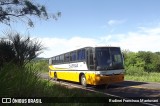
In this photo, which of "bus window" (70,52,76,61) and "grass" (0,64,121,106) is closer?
"grass" (0,64,121,106)

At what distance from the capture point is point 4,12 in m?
15.6

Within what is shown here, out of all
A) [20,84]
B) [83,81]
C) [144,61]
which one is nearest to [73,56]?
[83,81]

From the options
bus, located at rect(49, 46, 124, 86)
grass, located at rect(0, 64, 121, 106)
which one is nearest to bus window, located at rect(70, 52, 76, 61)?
bus, located at rect(49, 46, 124, 86)

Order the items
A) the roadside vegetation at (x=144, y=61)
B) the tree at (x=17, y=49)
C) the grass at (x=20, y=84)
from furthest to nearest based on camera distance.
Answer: the roadside vegetation at (x=144, y=61), the tree at (x=17, y=49), the grass at (x=20, y=84)

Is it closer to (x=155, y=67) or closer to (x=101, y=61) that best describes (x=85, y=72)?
(x=101, y=61)

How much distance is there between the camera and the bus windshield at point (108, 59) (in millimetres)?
21438

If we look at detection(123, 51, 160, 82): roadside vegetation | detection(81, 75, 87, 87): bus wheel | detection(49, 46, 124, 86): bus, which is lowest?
detection(81, 75, 87, 87): bus wheel

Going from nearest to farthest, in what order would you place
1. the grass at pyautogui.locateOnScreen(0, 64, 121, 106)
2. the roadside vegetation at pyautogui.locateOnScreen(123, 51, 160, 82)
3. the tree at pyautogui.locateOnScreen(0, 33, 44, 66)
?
the grass at pyautogui.locateOnScreen(0, 64, 121, 106)
the tree at pyautogui.locateOnScreen(0, 33, 44, 66)
the roadside vegetation at pyautogui.locateOnScreen(123, 51, 160, 82)

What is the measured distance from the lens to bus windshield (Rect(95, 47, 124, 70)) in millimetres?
21438

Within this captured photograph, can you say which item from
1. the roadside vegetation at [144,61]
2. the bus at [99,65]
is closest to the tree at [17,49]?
the bus at [99,65]

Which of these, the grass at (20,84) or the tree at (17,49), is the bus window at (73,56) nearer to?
the tree at (17,49)

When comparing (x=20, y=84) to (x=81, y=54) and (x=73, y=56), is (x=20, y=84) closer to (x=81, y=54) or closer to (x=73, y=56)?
(x=81, y=54)

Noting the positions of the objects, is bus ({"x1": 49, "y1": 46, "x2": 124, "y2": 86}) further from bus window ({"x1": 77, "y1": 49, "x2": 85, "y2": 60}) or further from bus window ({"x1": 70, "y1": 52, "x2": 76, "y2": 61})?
bus window ({"x1": 70, "y1": 52, "x2": 76, "y2": 61})

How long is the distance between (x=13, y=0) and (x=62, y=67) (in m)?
15.4
